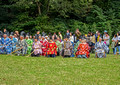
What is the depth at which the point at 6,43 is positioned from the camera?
1688 cm

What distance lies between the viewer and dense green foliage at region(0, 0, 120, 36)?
1035 inches

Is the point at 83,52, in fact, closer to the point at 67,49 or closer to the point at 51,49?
the point at 67,49

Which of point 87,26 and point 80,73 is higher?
point 87,26

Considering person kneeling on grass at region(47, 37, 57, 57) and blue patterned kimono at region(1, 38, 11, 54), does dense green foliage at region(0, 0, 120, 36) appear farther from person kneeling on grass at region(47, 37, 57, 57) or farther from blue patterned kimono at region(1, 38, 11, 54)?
person kneeling on grass at region(47, 37, 57, 57)

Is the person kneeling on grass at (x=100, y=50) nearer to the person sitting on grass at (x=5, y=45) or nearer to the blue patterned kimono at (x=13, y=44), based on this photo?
the blue patterned kimono at (x=13, y=44)

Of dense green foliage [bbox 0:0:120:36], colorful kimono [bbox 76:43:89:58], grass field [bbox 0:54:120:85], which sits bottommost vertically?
grass field [bbox 0:54:120:85]

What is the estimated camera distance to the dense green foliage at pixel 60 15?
26.3 metres

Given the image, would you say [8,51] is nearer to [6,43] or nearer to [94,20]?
[6,43]

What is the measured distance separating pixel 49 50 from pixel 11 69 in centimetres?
540

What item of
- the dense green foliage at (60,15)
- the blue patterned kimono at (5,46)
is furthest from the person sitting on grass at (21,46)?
the dense green foliage at (60,15)

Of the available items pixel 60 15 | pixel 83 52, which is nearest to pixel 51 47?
pixel 83 52

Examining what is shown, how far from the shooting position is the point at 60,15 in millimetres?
28531

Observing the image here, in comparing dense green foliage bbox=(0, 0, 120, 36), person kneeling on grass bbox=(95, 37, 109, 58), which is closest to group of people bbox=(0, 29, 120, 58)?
person kneeling on grass bbox=(95, 37, 109, 58)

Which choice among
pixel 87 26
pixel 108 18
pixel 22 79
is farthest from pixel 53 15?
pixel 22 79
